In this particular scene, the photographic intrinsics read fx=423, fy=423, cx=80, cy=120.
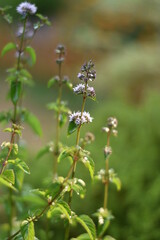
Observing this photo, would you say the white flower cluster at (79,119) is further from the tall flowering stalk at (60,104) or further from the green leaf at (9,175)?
the tall flowering stalk at (60,104)

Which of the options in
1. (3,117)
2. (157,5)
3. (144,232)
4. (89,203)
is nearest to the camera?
(3,117)

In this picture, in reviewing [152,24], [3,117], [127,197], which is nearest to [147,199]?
[127,197]

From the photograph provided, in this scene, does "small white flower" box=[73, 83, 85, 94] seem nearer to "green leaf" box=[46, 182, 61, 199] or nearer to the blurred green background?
"green leaf" box=[46, 182, 61, 199]

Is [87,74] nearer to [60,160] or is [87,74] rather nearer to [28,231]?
[60,160]

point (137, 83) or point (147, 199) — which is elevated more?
point (137, 83)

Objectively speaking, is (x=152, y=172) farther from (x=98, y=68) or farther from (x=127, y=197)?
(x=98, y=68)

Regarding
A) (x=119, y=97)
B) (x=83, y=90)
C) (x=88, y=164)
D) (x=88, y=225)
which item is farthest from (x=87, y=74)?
(x=119, y=97)

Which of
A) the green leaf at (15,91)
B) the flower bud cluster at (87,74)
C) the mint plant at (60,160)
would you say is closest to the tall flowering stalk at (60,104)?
the mint plant at (60,160)

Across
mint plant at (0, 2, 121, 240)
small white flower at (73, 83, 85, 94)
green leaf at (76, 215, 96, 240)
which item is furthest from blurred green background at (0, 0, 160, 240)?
small white flower at (73, 83, 85, 94)
